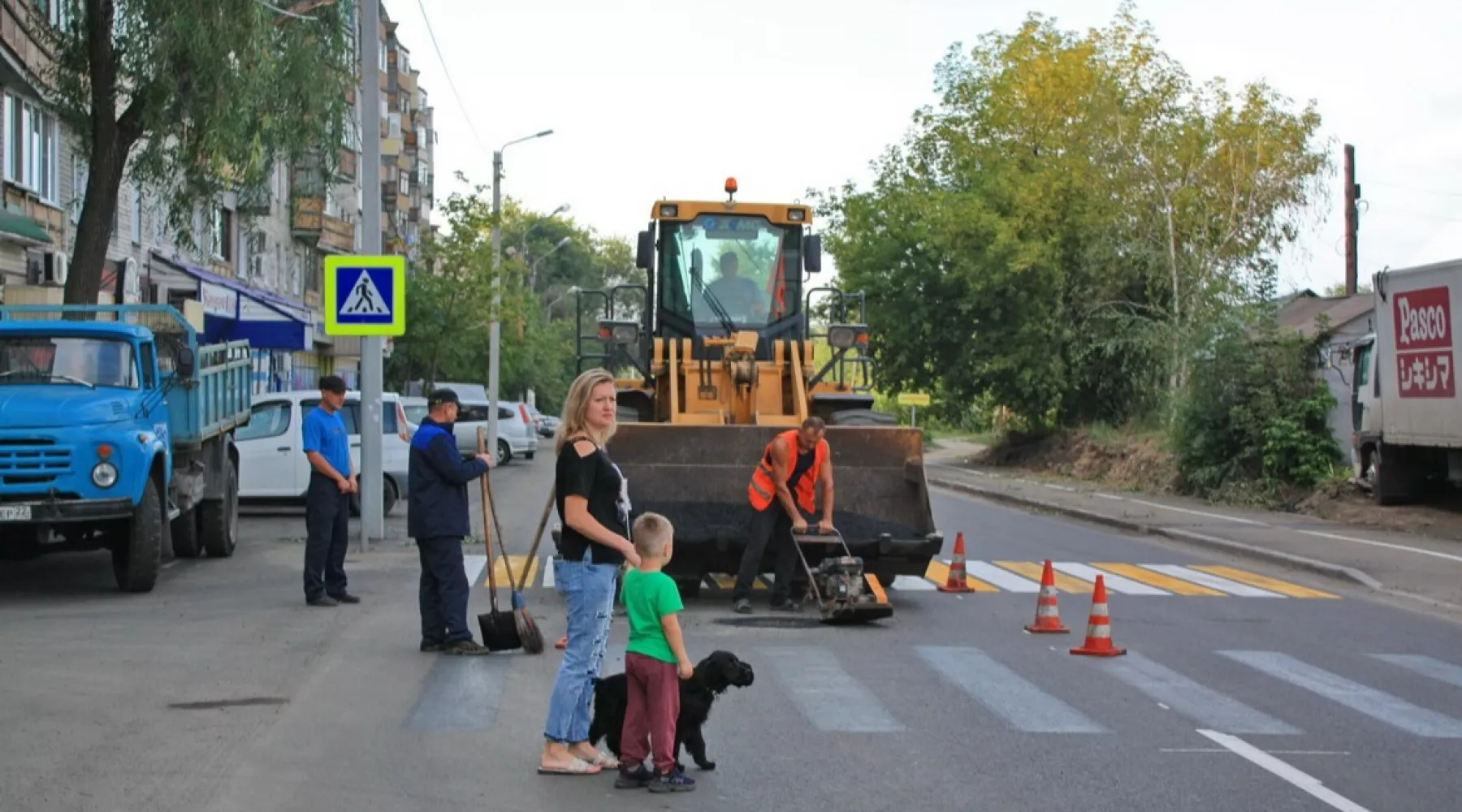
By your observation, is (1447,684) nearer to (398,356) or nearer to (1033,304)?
(1033,304)

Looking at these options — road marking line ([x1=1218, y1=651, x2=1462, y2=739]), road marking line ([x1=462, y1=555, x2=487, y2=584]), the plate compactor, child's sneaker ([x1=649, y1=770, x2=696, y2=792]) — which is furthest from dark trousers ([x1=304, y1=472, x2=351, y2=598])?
child's sneaker ([x1=649, y1=770, x2=696, y2=792])

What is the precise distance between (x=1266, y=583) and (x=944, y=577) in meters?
Result: 3.39

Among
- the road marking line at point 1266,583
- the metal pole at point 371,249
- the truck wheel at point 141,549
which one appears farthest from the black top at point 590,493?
the metal pole at point 371,249

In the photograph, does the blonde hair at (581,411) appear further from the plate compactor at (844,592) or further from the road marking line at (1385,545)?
the road marking line at (1385,545)

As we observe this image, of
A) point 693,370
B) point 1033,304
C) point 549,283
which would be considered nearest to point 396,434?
point 693,370

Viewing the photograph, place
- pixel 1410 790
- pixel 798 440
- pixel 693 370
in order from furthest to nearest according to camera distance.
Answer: pixel 693 370
pixel 798 440
pixel 1410 790

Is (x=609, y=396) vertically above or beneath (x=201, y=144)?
beneath

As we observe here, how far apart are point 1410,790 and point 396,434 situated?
1958 cm

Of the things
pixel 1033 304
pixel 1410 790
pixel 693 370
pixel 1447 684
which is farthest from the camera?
pixel 1033 304

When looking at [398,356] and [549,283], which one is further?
[549,283]

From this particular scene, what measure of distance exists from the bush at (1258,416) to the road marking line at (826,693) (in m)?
Answer: 19.8

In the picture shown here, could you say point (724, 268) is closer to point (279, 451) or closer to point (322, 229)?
point (279, 451)

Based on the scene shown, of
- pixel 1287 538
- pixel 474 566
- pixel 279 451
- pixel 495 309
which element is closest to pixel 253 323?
pixel 495 309

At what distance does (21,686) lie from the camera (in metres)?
10.2
